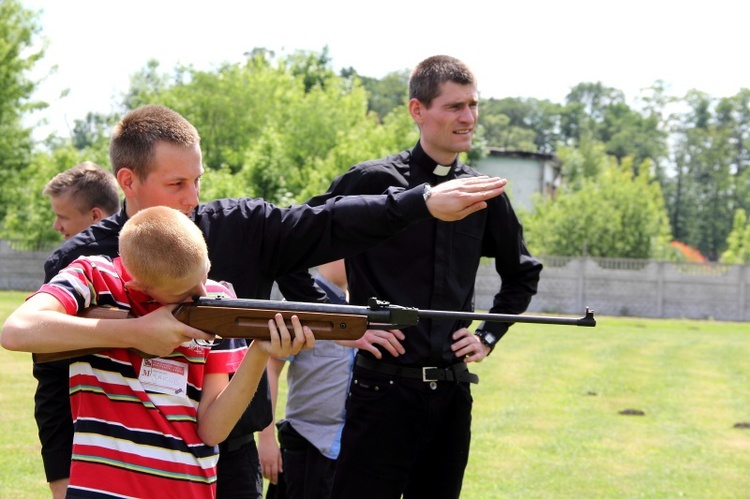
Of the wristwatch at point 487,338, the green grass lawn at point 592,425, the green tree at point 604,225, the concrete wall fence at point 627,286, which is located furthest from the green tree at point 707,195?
the wristwatch at point 487,338

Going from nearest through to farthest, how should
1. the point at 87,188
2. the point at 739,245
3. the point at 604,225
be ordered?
the point at 87,188, the point at 604,225, the point at 739,245

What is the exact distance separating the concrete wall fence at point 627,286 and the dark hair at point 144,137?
3951 cm

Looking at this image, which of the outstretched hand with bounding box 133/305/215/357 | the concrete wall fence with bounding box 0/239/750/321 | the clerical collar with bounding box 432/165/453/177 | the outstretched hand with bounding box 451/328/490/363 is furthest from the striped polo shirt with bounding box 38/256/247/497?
the concrete wall fence with bounding box 0/239/750/321

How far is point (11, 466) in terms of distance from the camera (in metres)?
10.0

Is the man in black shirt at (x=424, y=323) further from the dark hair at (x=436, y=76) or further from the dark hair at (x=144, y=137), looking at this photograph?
the dark hair at (x=144, y=137)

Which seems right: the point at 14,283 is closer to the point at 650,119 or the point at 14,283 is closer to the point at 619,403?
the point at 619,403

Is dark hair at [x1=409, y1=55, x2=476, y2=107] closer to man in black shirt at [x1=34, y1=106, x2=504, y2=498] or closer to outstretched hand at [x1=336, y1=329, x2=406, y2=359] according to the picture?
outstretched hand at [x1=336, y1=329, x2=406, y2=359]

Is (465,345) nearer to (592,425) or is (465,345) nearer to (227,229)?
(227,229)

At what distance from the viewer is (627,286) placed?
146 ft

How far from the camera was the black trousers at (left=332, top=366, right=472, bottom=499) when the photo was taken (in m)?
5.14

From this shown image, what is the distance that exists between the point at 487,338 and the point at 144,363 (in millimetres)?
2727

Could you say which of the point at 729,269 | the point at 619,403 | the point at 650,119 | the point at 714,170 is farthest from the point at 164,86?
the point at 650,119

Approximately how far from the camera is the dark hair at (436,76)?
5.56 metres

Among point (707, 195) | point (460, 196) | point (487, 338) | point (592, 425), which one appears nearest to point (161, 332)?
point (460, 196)
